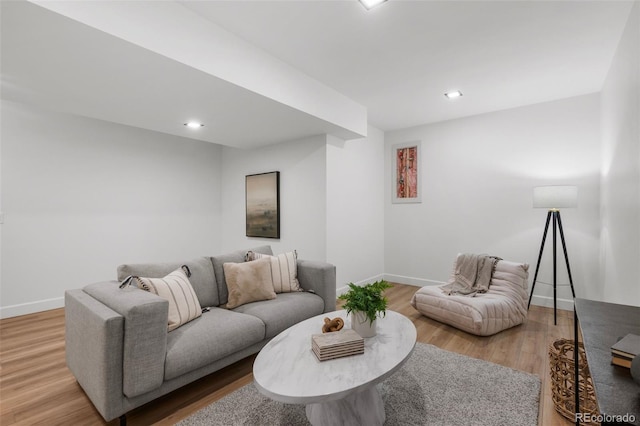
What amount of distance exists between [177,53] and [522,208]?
14.0 ft

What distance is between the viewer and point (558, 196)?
3.27m

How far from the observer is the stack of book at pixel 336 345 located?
160 cm

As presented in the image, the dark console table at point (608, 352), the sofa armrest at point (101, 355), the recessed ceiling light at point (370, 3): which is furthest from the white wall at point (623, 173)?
the sofa armrest at point (101, 355)

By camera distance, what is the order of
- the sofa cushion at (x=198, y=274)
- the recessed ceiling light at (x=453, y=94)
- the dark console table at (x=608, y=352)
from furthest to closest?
the recessed ceiling light at (x=453, y=94) → the sofa cushion at (x=198, y=274) → the dark console table at (x=608, y=352)

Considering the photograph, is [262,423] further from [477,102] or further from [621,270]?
[477,102]

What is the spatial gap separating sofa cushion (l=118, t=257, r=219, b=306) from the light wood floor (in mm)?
591

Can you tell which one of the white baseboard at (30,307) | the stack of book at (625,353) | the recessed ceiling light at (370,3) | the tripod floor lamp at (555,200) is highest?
the recessed ceiling light at (370,3)

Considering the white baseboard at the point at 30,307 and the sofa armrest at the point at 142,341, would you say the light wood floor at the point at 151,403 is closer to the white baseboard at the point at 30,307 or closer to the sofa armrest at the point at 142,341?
the white baseboard at the point at 30,307

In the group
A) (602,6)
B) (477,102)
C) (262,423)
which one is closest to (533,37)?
(602,6)

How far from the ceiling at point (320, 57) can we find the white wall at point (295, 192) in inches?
22.4

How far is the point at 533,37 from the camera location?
2518 millimetres

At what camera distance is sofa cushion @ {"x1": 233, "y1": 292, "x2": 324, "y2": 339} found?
2.39 m

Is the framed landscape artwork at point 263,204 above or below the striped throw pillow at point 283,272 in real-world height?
above

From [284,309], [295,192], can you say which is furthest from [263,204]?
[284,309]
